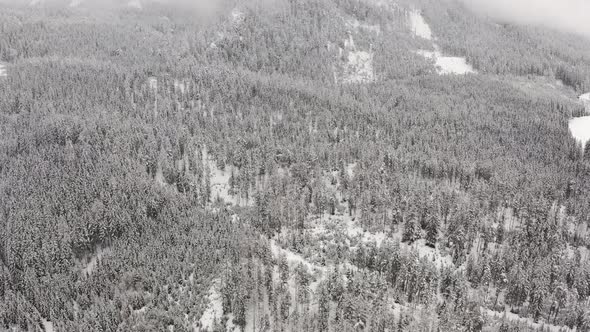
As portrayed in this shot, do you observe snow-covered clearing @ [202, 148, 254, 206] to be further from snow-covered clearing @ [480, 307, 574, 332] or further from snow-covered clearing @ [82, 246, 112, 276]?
snow-covered clearing @ [480, 307, 574, 332]

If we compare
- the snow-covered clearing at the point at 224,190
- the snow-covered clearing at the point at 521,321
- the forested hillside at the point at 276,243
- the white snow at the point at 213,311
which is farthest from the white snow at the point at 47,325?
the snow-covered clearing at the point at 521,321

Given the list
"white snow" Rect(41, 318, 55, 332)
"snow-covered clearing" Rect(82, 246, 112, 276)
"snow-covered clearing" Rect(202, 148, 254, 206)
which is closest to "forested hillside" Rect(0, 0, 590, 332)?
"white snow" Rect(41, 318, 55, 332)

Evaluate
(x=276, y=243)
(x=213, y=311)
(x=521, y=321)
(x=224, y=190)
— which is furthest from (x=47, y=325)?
(x=521, y=321)

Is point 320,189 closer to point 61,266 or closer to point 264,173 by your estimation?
point 264,173

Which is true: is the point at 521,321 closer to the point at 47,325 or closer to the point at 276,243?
the point at 276,243

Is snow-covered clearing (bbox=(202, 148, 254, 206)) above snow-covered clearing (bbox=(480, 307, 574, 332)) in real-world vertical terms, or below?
above

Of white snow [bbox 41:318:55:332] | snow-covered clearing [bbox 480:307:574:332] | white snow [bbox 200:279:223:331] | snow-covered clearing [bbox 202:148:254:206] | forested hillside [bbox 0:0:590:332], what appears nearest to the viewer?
white snow [bbox 200:279:223:331]

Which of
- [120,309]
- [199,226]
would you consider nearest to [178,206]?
[199,226]

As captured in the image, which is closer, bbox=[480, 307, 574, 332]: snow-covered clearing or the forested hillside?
the forested hillside
